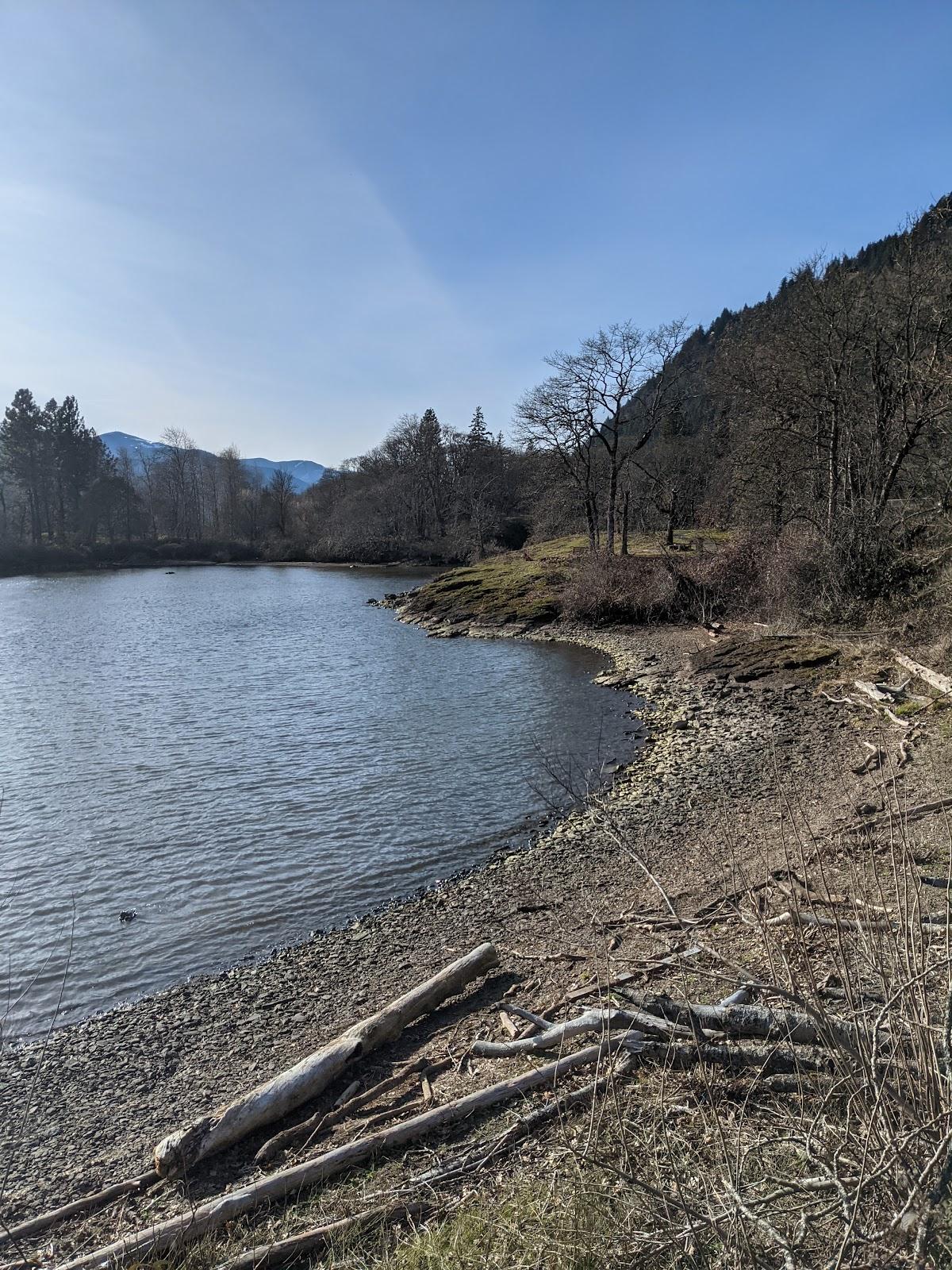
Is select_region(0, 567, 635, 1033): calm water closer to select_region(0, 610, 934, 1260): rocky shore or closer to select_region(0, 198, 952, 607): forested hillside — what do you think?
select_region(0, 610, 934, 1260): rocky shore

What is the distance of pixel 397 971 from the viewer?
8.16 meters

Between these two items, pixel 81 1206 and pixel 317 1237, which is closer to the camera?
pixel 317 1237

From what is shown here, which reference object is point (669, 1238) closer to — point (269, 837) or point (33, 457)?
point (269, 837)

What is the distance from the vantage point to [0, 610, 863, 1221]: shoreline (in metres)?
6.09

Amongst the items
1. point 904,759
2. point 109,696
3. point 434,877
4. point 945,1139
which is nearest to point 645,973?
point 945,1139

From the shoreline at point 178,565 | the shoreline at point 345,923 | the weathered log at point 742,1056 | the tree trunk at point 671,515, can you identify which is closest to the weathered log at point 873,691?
the shoreline at point 345,923

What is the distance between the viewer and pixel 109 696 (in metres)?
22.1

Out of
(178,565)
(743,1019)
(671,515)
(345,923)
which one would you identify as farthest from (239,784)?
(178,565)

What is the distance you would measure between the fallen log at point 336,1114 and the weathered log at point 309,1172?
37 cm

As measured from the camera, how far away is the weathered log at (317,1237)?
153 inches

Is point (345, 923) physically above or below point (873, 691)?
below

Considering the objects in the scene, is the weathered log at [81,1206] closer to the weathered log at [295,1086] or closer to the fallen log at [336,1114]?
the weathered log at [295,1086]

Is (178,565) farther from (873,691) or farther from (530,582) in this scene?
(873,691)

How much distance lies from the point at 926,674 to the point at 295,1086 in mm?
14638
